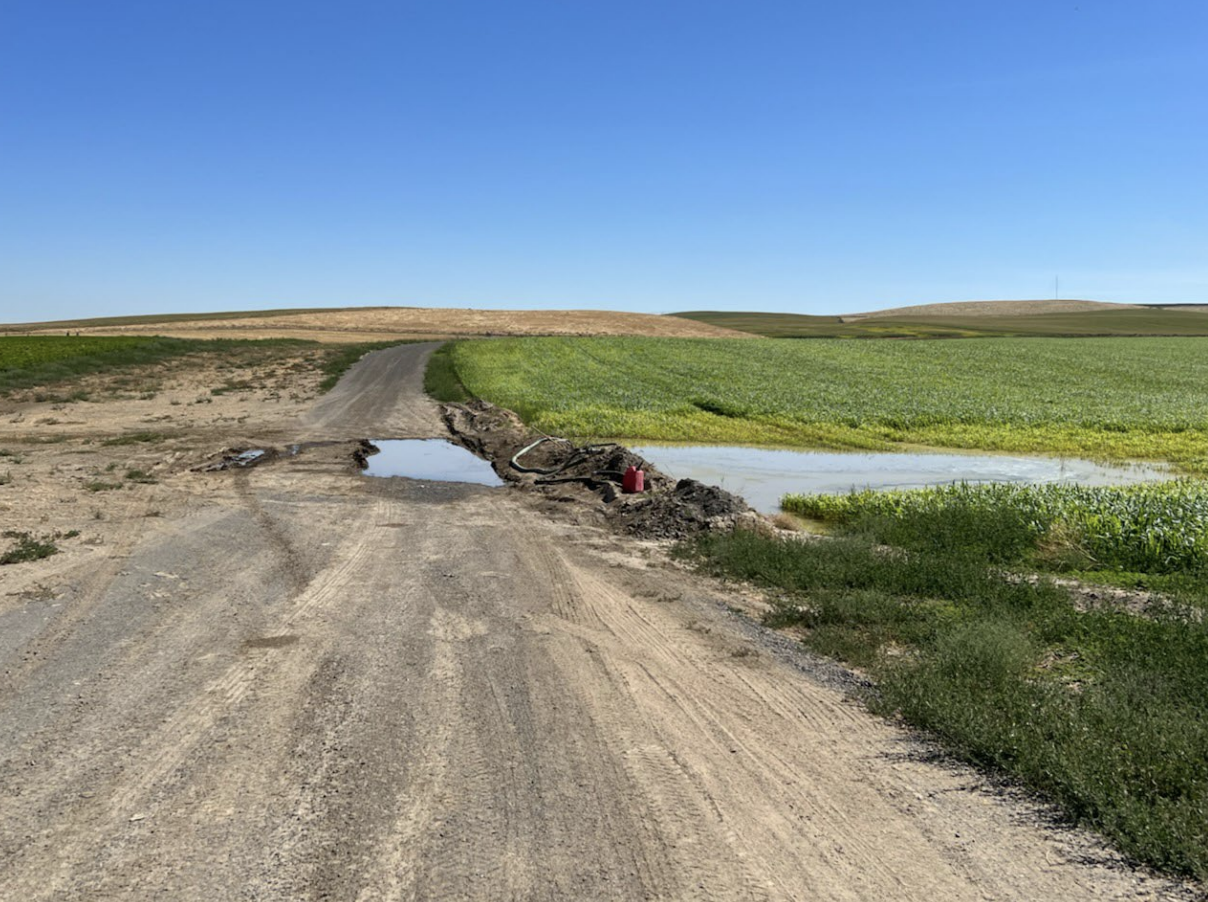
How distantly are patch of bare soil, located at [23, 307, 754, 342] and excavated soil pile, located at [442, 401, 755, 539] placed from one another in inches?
2440

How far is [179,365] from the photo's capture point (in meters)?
47.5

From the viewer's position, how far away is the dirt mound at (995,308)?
498 ft

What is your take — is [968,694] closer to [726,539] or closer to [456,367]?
[726,539]

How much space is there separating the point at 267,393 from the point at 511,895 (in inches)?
1362

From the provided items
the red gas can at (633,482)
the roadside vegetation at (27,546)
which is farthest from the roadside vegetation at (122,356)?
the red gas can at (633,482)

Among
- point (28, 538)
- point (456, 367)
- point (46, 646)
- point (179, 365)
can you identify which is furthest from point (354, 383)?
point (46, 646)

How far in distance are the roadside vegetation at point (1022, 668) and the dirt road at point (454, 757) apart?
1.16 ft

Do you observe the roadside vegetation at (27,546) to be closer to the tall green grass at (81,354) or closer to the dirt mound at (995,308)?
the tall green grass at (81,354)

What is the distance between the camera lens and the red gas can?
16.3 meters

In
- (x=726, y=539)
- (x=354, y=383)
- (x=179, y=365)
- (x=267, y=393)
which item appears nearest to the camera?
(x=726, y=539)

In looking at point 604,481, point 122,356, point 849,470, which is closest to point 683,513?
point 604,481

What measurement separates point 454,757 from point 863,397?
31212mm

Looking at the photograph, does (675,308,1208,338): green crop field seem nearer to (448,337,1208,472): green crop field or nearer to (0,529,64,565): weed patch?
(448,337,1208,472): green crop field

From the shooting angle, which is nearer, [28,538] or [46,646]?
[46,646]
